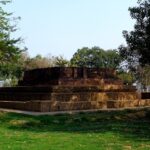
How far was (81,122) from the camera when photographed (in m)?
21.0

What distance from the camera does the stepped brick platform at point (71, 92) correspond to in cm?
2744

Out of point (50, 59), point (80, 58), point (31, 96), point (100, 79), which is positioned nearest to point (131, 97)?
point (100, 79)

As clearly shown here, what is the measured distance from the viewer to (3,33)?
24672mm

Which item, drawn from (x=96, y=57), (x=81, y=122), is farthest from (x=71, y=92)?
(x=96, y=57)

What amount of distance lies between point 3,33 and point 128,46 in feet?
23.2

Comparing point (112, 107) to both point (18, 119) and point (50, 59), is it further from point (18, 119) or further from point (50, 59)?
point (50, 59)

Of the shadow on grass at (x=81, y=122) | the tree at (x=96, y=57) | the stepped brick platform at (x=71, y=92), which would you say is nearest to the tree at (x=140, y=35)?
the shadow on grass at (x=81, y=122)

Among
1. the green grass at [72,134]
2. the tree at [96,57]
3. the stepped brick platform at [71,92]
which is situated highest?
the tree at [96,57]

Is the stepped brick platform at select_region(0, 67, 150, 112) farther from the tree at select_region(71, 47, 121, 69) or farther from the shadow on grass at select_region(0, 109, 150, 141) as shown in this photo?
the tree at select_region(71, 47, 121, 69)

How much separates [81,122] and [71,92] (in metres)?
7.93

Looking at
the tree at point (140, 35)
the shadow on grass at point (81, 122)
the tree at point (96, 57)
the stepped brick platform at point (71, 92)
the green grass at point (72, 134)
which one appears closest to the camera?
the green grass at point (72, 134)

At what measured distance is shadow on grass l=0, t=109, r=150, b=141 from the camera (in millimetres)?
18361

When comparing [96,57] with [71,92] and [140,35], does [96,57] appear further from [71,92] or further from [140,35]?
[140,35]

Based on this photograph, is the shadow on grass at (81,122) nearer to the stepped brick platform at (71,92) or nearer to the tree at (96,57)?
the stepped brick platform at (71,92)
